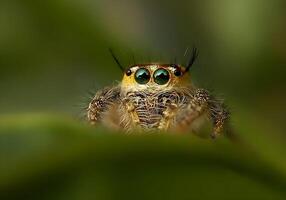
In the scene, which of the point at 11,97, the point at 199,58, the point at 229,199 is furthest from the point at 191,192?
the point at 199,58

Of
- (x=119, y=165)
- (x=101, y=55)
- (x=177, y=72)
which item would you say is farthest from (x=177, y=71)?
(x=101, y=55)

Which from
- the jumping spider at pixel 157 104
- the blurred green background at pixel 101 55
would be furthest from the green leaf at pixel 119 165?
the blurred green background at pixel 101 55

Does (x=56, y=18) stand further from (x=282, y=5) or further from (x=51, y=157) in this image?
(x=51, y=157)

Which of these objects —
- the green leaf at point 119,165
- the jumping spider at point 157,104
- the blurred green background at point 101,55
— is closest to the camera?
the green leaf at point 119,165

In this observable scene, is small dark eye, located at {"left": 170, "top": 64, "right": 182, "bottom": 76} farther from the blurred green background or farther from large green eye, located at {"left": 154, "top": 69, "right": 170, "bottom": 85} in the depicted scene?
the blurred green background

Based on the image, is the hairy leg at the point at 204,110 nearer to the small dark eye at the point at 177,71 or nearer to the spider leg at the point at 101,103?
the small dark eye at the point at 177,71

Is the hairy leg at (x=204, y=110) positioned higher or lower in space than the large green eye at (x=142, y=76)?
lower

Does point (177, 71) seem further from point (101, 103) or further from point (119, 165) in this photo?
point (119, 165)

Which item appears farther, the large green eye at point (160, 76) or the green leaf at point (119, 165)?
the large green eye at point (160, 76)
